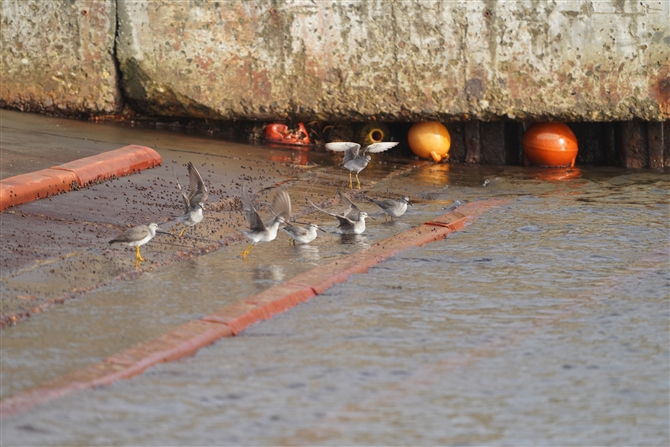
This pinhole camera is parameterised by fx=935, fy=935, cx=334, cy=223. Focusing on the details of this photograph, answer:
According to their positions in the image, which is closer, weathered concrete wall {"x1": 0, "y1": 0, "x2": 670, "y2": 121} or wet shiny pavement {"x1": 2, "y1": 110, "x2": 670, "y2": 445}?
wet shiny pavement {"x1": 2, "y1": 110, "x2": 670, "y2": 445}

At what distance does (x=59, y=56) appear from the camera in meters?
9.98

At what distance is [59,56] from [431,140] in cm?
407

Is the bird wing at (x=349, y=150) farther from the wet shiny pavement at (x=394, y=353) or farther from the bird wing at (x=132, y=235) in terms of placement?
the bird wing at (x=132, y=235)

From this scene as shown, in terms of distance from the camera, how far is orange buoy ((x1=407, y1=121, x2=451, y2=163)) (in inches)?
393

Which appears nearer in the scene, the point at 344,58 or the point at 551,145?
the point at 344,58

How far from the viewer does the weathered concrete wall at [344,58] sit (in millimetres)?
8984

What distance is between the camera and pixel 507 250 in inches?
242

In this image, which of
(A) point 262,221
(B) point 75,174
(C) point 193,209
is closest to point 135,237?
(C) point 193,209

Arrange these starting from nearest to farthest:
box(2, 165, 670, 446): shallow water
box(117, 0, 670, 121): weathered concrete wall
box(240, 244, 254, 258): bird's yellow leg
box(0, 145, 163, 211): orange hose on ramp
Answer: box(2, 165, 670, 446): shallow water, box(240, 244, 254, 258): bird's yellow leg, box(0, 145, 163, 211): orange hose on ramp, box(117, 0, 670, 121): weathered concrete wall

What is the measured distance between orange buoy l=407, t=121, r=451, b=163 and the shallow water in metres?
3.51

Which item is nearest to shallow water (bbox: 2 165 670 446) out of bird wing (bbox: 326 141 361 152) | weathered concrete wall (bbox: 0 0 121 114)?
bird wing (bbox: 326 141 361 152)

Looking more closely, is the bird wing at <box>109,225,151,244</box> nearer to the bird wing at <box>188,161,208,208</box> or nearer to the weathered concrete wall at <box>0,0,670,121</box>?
the bird wing at <box>188,161,208,208</box>

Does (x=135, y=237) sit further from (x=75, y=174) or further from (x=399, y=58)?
(x=399, y=58)

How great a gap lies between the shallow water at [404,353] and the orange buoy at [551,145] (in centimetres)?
321
